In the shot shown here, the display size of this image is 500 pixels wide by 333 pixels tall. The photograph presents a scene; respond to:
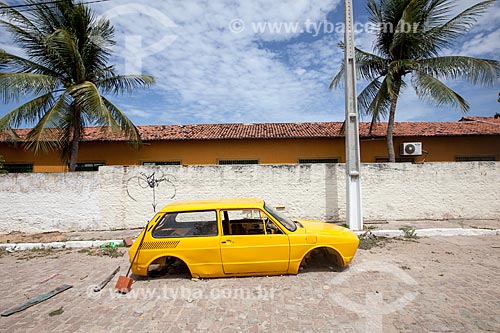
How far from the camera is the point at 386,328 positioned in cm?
283

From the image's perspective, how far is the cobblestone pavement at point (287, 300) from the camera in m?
2.98

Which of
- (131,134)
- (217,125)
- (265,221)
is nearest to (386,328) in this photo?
(265,221)

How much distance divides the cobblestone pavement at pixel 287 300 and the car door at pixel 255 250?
0.22m

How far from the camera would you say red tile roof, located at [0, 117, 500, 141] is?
35.6ft

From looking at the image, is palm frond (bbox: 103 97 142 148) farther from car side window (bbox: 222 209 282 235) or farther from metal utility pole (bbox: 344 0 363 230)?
metal utility pole (bbox: 344 0 363 230)

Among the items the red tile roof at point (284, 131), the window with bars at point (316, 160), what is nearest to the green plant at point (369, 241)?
the window with bars at point (316, 160)

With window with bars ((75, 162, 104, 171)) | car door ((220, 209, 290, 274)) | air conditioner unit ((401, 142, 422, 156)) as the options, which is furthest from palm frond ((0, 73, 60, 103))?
air conditioner unit ((401, 142, 422, 156))

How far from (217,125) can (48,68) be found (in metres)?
6.77

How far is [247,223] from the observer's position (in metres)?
4.62

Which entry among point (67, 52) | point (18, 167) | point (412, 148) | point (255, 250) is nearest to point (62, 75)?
point (67, 52)

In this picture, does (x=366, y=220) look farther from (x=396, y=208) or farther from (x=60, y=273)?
(x=60, y=273)

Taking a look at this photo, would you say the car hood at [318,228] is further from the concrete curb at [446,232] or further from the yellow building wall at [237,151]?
the yellow building wall at [237,151]

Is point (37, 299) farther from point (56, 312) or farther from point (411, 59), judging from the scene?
point (411, 59)

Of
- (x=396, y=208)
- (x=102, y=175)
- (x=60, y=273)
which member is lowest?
Result: (x=60, y=273)
